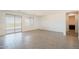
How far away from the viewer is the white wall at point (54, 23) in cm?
236

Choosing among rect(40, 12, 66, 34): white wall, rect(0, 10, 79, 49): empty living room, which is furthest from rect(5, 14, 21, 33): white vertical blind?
rect(40, 12, 66, 34): white wall

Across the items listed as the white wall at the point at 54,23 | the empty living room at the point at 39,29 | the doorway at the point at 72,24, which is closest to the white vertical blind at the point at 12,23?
the empty living room at the point at 39,29

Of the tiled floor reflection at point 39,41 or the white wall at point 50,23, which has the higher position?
the white wall at point 50,23

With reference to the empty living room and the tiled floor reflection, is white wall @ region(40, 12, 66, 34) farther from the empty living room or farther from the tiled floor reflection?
the tiled floor reflection

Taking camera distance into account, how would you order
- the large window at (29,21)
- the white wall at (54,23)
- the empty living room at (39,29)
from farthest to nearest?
the large window at (29,21) < the white wall at (54,23) < the empty living room at (39,29)

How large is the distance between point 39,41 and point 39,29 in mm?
355

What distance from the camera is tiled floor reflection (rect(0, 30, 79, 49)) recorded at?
227cm

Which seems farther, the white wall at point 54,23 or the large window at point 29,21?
the large window at point 29,21

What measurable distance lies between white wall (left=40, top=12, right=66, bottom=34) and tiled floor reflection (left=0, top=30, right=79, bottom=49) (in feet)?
0.45

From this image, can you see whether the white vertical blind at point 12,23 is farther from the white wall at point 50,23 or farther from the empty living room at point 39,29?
the white wall at point 50,23

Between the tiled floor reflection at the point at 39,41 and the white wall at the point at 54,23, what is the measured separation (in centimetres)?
14

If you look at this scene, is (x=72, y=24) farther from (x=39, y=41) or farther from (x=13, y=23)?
(x=13, y=23)

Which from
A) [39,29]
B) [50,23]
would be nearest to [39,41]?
[39,29]
